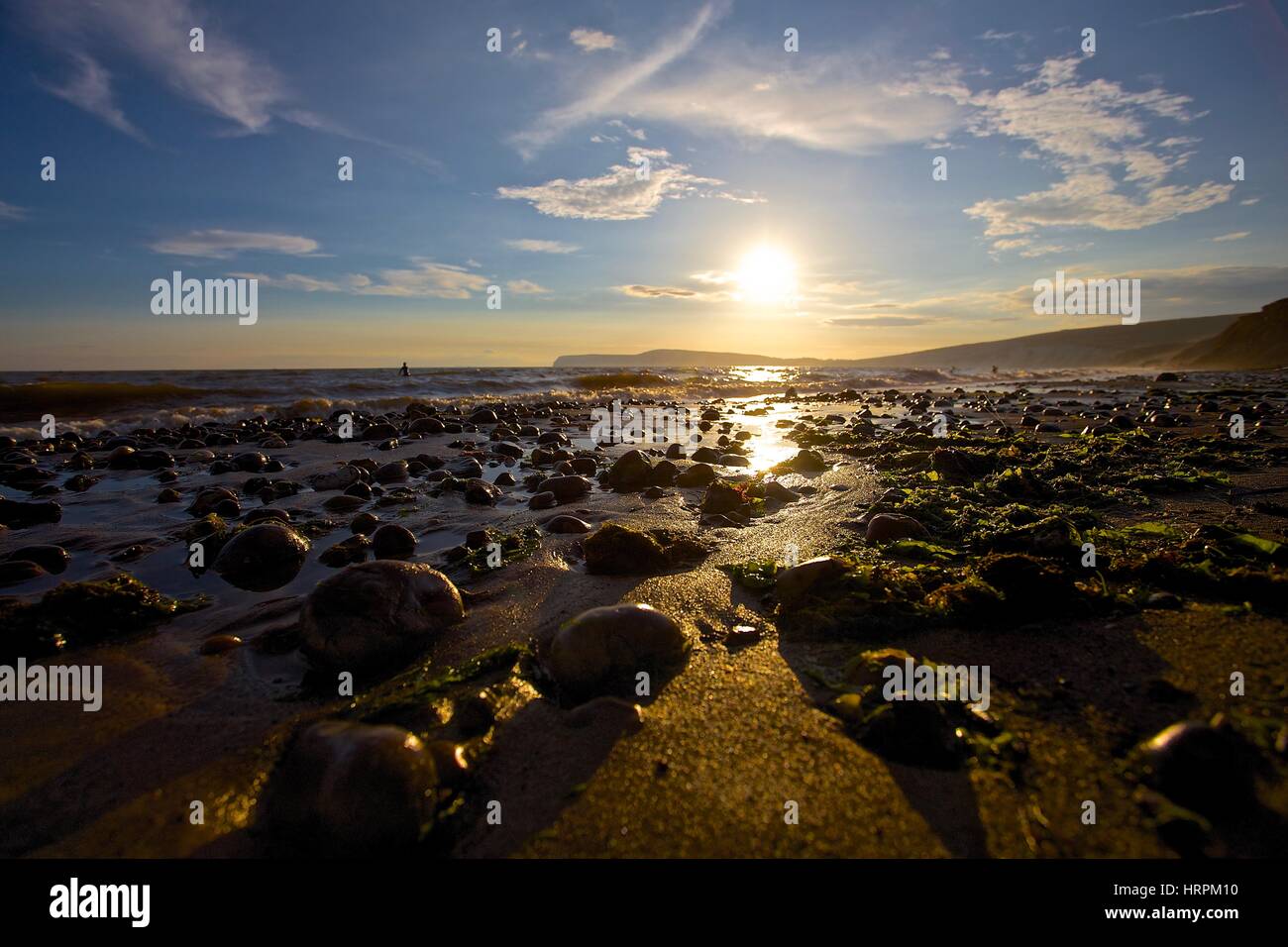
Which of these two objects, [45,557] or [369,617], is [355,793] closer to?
[369,617]

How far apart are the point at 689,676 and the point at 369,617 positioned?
1588 millimetres

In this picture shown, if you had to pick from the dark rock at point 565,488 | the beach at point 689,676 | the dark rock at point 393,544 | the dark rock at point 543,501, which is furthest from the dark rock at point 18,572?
the dark rock at point 565,488

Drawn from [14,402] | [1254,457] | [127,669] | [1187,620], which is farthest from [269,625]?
[14,402]

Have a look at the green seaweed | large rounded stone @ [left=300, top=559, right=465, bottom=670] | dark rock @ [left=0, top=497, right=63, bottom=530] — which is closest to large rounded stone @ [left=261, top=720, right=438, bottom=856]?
large rounded stone @ [left=300, top=559, right=465, bottom=670]

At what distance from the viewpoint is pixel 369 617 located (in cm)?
271

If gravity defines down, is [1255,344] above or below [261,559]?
above

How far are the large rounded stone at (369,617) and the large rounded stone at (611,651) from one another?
790mm

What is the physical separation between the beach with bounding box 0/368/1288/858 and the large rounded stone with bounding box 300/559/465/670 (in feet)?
0.06

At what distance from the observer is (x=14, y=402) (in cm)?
1775

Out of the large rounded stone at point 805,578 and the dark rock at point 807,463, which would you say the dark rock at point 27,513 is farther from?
the dark rock at point 807,463

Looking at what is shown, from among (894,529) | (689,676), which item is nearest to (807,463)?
(894,529)

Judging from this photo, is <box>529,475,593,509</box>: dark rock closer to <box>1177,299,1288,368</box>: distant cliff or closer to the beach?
the beach
